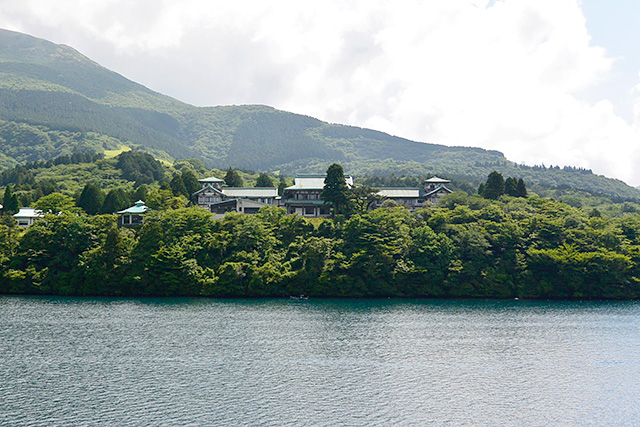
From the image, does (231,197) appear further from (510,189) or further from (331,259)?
(510,189)

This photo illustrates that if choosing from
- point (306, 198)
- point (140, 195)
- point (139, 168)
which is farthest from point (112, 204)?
point (139, 168)

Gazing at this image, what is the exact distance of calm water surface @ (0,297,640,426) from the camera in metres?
28.0

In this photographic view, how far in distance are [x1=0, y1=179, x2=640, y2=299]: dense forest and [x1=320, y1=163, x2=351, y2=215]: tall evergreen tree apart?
6.35 meters

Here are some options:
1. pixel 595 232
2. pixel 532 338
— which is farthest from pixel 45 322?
pixel 595 232

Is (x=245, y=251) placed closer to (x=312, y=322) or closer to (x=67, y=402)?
(x=312, y=322)

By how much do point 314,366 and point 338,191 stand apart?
1695 inches

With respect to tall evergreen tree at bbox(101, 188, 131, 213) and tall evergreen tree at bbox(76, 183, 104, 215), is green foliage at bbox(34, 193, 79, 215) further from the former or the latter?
tall evergreen tree at bbox(101, 188, 131, 213)

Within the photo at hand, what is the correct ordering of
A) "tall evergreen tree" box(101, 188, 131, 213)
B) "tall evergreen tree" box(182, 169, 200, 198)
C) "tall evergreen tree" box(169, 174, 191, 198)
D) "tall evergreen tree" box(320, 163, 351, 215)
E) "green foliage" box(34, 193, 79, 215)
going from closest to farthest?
1. "tall evergreen tree" box(320, 163, 351, 215)
2. "green foliage" box(34, 193, 79, 215)
3. "tall evergreen tree" box(101, 188, 131, 213)
4. "tall evergreen tree" box(169, 174, 191, 198)
5. "tall evergreen tree" box(182, 169, 200, 198)

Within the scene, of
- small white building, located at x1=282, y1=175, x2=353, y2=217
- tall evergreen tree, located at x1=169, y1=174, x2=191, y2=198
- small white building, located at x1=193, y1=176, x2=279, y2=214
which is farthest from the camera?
tall evergreen tree, located at x1=169, y1=174, x2=191, y2=198

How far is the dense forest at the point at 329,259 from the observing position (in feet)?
210

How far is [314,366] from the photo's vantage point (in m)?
35.7

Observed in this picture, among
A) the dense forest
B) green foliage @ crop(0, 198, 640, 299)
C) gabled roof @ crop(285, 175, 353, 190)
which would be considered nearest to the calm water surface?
green foliage @ crop(0, 198, 640, 299)

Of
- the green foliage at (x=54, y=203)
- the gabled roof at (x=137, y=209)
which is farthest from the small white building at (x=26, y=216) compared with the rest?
the gabled roof at (x=137, y=209)

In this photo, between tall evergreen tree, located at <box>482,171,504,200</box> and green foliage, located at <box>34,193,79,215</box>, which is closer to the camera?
green foliage, located at <box>34,193,79,215</box>
